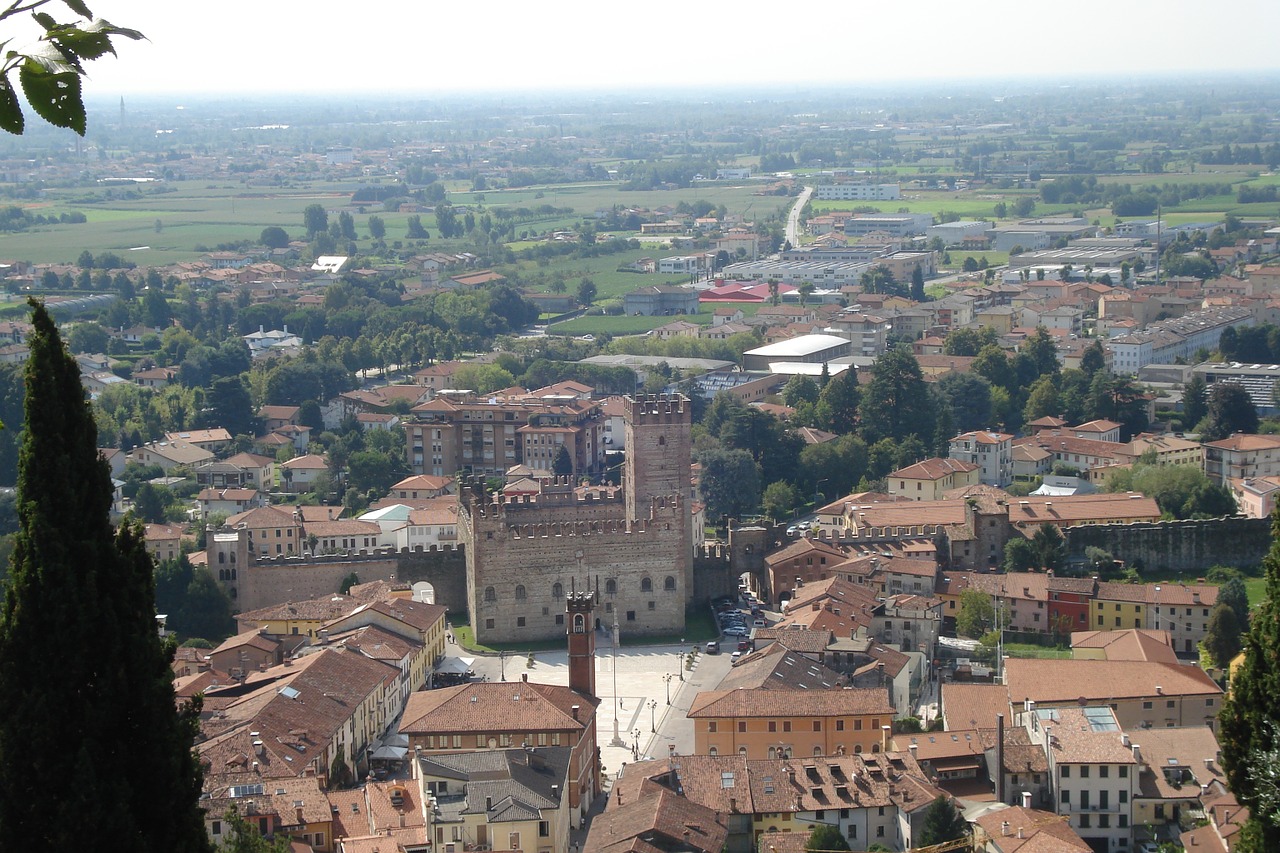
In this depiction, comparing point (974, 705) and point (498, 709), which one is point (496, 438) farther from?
point (974, 705)

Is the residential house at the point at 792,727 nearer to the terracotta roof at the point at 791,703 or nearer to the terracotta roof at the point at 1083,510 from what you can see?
the terracotta roof at the point at 791,703

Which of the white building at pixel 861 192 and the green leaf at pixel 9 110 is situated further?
the white building at pixel 861 192

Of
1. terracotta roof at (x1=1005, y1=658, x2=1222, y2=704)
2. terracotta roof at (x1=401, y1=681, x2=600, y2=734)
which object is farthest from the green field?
terracotta roof at (x1=401, y1=681, x2=600, y2=734)

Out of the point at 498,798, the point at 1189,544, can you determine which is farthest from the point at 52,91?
the point at 1189,544

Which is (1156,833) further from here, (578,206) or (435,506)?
(578,206)

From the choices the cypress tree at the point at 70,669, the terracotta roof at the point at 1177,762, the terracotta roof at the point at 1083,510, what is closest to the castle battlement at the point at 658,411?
the terracotta roof at the point at 1083,510

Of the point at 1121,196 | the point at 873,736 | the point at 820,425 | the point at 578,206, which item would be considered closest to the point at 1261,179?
the point at 1121,196

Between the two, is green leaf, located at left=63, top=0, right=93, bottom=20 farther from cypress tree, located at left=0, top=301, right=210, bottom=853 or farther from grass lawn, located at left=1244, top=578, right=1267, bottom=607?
grass lawn, located at left=1244, top=578, right=1267, bottom=607
